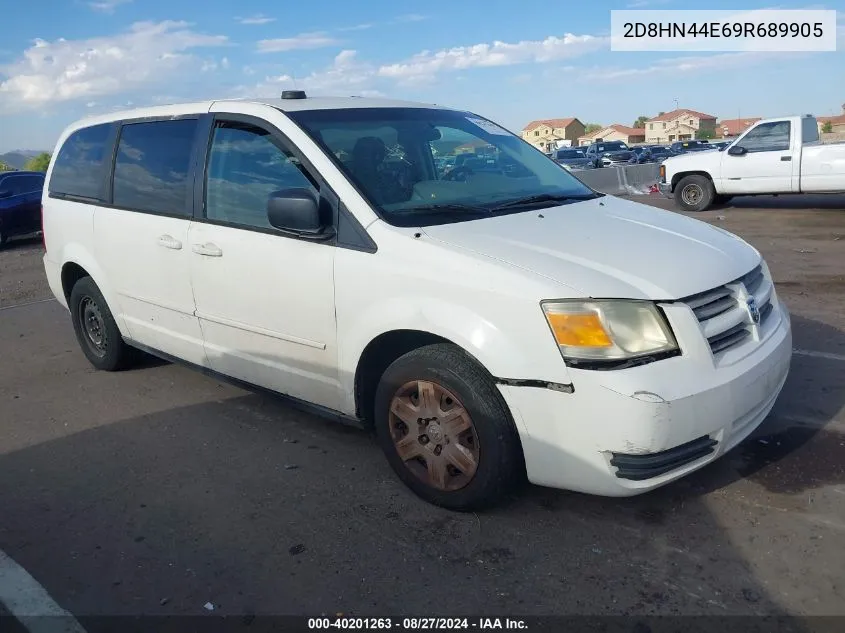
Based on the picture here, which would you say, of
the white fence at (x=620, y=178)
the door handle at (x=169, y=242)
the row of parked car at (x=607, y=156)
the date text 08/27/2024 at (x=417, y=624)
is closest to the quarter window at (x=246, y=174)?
the door handle at (x=169, y=242)

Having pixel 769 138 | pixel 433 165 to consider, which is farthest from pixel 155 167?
pixel 769 138

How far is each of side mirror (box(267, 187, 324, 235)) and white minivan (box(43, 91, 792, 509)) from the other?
1 cm

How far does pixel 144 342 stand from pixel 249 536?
7.21 feet

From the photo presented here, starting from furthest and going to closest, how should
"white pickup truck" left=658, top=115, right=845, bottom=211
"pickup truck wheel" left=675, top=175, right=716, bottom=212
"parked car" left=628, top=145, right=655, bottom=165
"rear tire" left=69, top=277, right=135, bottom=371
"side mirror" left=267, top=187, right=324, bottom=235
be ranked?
1. "parked car" left=628, top=145, right=655, bottom=165
2. "pickup truck wheel" left=675, top=175, right=716, bottom=212
3. "white pickup truck" left=658, top=115, right=845, bottom=211
4. "rear tire" left=69, top=277, right=135, bottom=371
5. "side mirror" left=267, top=187, right=324, bottom=235

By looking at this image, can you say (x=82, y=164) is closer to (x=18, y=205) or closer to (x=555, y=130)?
(x=18, y=205)

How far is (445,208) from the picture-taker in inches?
142

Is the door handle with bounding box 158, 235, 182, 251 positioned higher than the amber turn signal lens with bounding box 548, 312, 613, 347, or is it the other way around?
the door handle with bounding box 158, 235, 182, 251

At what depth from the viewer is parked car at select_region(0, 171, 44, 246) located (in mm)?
14133

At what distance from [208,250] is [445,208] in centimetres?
138

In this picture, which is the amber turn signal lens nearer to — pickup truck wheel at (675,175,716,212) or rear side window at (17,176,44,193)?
pickup truck wheel at (675,175,716,212)

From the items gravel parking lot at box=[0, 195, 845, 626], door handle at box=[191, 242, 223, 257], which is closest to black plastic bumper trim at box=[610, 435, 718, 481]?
gravel parking lot at box=[0, 195, 845, 626]

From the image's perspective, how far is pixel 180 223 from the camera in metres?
4.29

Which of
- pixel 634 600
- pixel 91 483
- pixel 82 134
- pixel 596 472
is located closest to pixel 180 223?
pixel 91 483

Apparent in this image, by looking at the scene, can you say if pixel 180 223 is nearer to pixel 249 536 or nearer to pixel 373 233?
pixel 373 233
